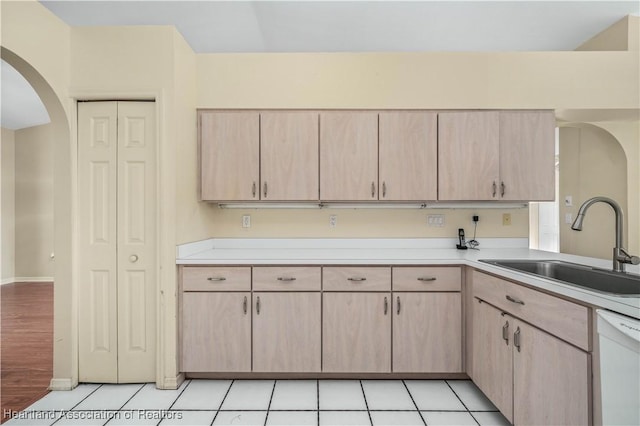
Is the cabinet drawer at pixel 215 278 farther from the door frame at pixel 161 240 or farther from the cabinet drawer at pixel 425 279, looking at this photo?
the cabinet drawer at pixel 425 279

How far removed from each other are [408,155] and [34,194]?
699cm

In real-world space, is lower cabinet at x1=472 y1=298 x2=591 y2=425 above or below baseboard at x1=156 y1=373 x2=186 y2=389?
above

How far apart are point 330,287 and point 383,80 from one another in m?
1.72

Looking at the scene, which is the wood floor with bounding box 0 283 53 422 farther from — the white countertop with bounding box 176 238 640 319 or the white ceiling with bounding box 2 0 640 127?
the white ceiling with bounding box 2 0 640 127

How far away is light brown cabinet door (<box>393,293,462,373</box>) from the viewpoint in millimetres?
2443

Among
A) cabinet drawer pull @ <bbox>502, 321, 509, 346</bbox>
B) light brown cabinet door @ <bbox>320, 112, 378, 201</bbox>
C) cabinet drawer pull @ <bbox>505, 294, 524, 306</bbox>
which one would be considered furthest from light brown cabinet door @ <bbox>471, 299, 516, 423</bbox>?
light brown cabinet door @ <bbox>320, 112, 378, 201</bbox>

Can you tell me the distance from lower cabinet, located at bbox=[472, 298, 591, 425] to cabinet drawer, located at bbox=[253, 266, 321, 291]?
1124 millimetres

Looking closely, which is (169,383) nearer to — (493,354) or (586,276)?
(493,354)

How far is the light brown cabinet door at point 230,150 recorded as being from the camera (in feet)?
9.21

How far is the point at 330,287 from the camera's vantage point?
97.5 inches

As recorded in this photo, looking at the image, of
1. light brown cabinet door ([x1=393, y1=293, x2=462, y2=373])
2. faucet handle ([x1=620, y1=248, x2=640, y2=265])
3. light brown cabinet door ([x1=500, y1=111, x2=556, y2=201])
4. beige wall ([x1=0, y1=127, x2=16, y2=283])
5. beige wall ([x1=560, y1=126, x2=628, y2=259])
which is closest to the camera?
faucet handle ([x1=620, y1=248, x2=640, y2=265])

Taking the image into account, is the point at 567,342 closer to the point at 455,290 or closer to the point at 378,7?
the point at 455,290

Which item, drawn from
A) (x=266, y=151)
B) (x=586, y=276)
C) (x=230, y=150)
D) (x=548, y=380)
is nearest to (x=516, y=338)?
(x=548, y=380)

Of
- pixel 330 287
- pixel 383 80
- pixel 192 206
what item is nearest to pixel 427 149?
pixel 383 80
